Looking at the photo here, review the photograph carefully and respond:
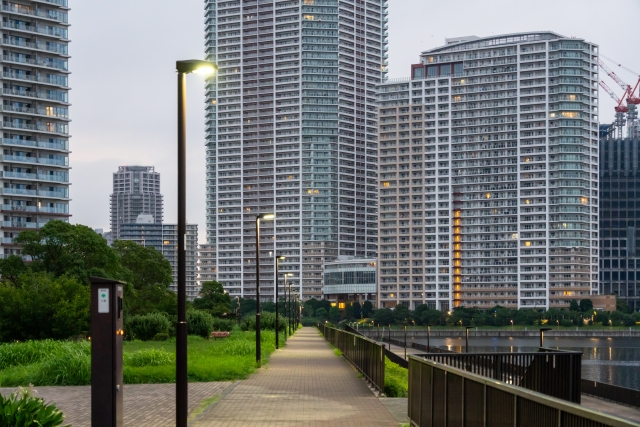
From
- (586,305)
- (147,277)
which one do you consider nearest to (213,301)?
(147,277)

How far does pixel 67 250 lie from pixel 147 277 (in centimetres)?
1945

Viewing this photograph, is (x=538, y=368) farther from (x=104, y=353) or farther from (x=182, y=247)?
(x=104, y=353)

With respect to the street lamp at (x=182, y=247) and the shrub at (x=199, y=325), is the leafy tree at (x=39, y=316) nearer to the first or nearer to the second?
the shrub at (x=199, y=325)

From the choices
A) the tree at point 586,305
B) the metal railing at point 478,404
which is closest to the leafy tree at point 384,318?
the tree at point 586,305

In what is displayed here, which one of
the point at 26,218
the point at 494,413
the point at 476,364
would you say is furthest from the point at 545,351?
the point at 26,218

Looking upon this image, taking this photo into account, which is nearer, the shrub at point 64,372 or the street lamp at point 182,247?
the street lamp at point 182,247

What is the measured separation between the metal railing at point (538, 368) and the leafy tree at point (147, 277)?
73.8 m

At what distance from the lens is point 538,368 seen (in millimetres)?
15461

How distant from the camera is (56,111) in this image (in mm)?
137250

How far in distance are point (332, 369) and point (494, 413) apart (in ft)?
72.2

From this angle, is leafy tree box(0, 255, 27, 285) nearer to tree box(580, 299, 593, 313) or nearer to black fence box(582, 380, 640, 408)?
black fence box(582, 380, 640, 408)

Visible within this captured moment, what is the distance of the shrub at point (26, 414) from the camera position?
9484 millimetres

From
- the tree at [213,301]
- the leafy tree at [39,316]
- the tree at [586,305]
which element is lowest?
the tree at [586,305]

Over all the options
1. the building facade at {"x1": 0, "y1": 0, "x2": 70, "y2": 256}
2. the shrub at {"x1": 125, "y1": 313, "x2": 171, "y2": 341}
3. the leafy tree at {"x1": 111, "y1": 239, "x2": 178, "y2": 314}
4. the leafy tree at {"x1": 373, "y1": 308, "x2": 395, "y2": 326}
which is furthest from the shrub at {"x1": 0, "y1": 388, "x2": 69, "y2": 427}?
the leafy tree at {"x1": 373, "y1": 308, "x2": 395, "y2": 326}
